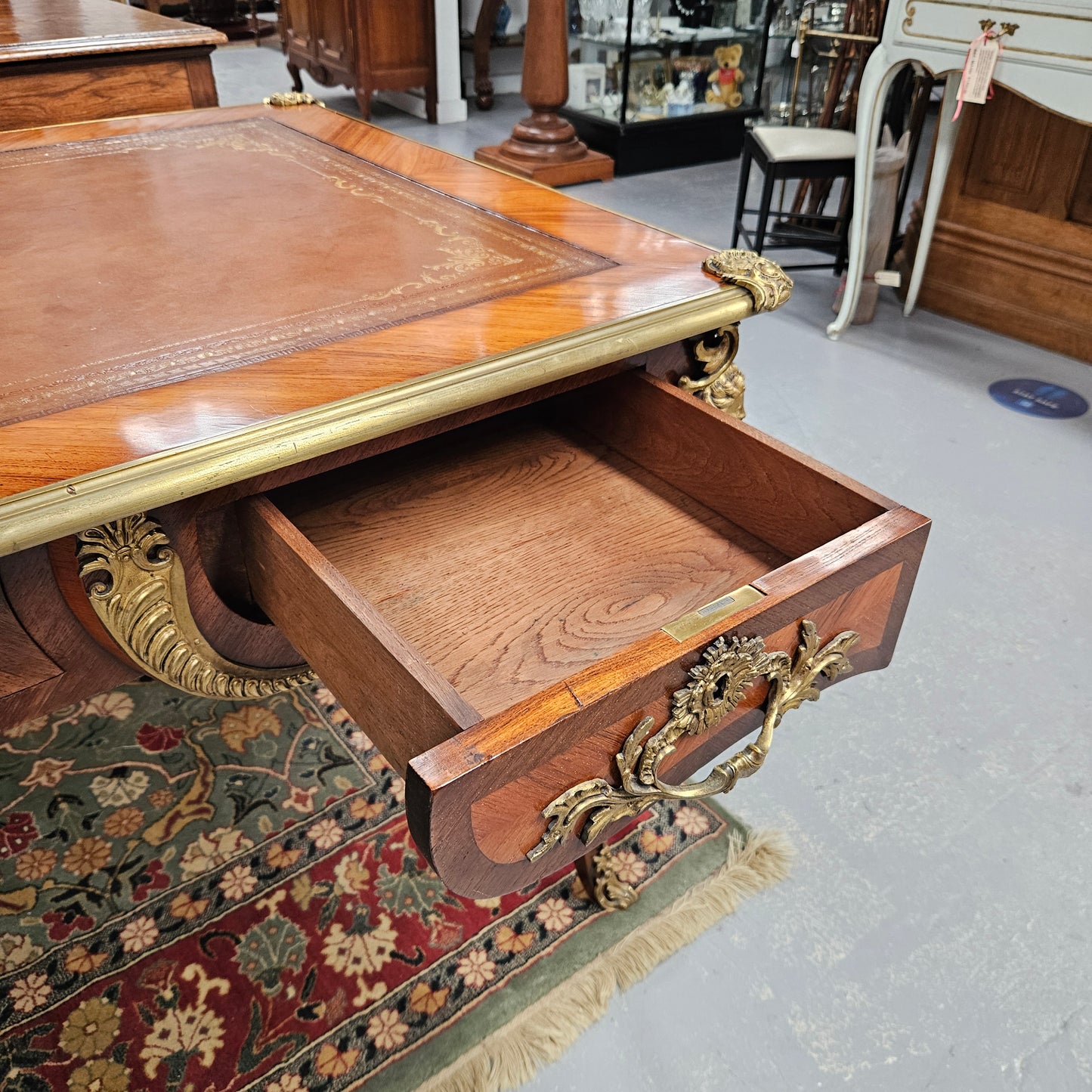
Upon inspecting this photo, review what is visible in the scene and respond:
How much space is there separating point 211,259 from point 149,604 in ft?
1.39

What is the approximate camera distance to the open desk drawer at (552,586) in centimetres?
57

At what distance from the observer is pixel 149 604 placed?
725mm

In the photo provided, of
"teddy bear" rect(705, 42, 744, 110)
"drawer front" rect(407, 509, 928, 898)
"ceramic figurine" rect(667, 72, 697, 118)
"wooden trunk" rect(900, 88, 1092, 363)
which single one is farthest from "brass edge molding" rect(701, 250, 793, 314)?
"teddy bear" rect(705, 42, 744, 110)

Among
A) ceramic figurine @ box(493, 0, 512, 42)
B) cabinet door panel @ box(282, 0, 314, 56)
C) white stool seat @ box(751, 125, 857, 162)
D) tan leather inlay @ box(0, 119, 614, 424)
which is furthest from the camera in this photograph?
ceramic figurine @ box(493, 0, 512, 42)

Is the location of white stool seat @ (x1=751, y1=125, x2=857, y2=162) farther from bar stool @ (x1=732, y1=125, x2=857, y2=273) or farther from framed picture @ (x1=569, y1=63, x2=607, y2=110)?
framed picture @ (x1=569, y1=63, x2=607, y2=110)

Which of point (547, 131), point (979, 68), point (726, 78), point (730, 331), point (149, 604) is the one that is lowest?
point (547, 131)

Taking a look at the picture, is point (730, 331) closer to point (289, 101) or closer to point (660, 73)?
point (289, 101)

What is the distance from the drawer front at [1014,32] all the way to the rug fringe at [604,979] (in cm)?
149

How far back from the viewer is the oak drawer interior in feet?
2.19

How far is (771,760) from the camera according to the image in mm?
1172

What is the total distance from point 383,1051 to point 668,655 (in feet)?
1.75

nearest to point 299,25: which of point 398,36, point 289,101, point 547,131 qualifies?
point 398,36

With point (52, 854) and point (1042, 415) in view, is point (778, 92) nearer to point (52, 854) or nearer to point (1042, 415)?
point (1042, 415)

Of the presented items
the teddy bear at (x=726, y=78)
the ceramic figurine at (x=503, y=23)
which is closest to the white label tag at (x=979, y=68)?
the teddy bear at (x=726, y=78)
